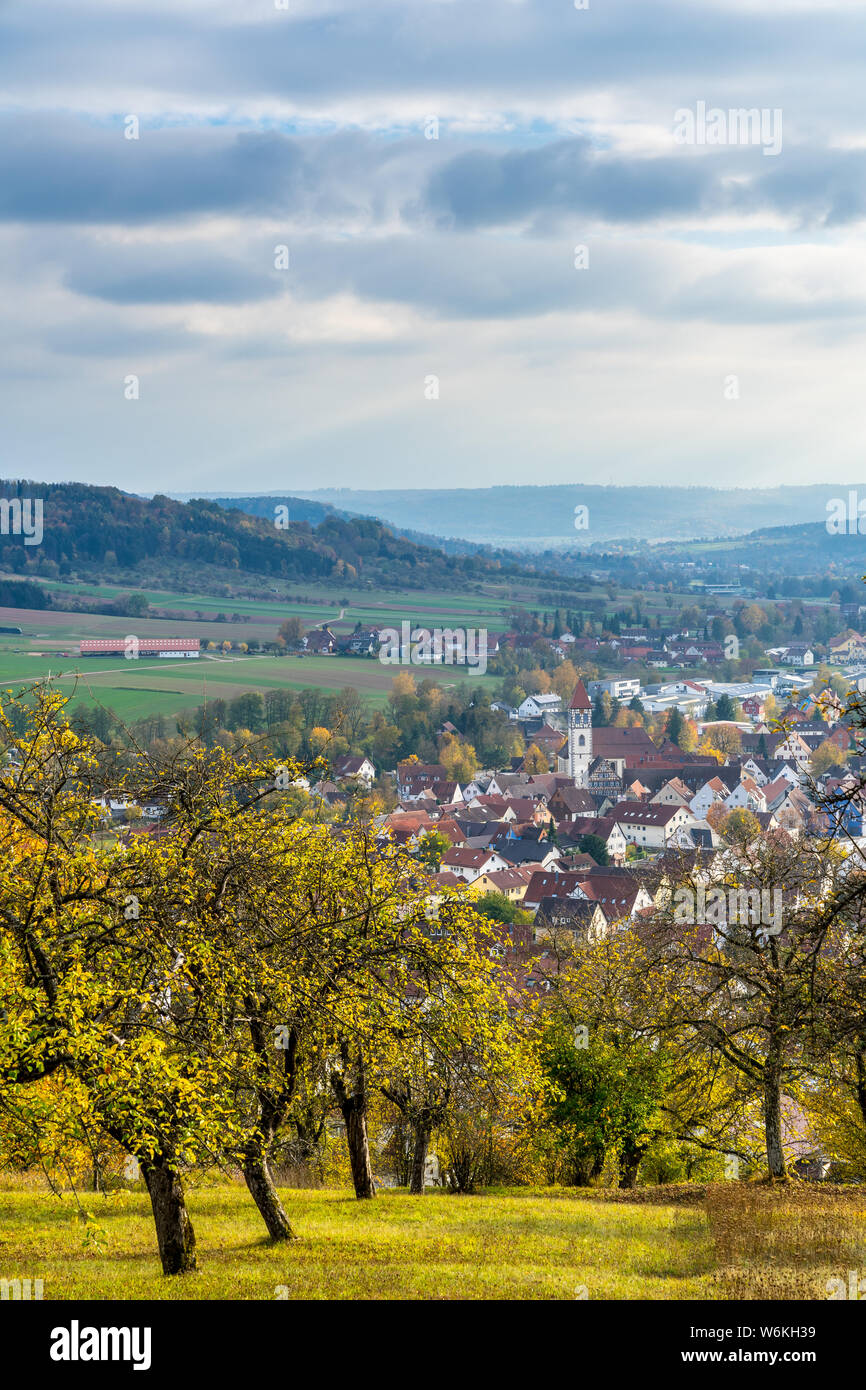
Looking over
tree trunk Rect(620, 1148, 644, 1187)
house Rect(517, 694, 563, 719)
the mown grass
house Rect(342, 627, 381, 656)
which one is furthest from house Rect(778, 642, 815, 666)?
the mown grass

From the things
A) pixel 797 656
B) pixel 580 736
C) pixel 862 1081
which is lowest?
pixel 580 736

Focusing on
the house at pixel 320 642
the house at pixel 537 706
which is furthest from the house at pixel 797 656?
the house at pixel 320 642

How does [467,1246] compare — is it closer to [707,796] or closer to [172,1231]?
[172,1231]

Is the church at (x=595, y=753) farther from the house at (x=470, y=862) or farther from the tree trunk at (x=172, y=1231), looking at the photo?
the tree trunk at (x=172, y=1231)

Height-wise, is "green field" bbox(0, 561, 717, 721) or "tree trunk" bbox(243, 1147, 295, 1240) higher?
"green field" bbox(0, 561, 717, 721)

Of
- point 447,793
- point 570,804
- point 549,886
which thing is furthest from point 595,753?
point 549,886

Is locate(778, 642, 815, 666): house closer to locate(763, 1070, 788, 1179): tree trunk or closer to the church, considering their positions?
the church
